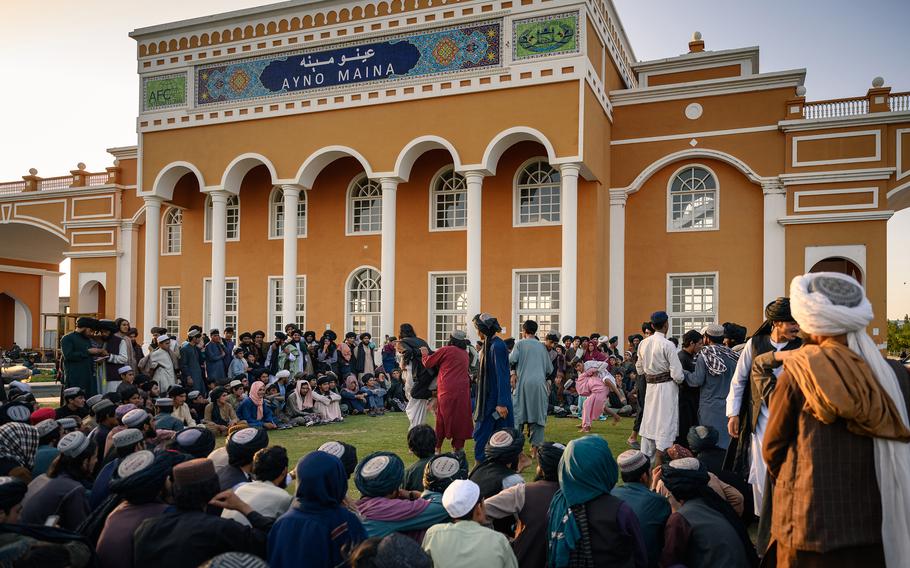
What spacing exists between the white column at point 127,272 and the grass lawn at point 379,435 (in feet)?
52.6

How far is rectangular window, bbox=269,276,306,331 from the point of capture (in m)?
23.2

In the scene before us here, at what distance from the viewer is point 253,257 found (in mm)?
23719

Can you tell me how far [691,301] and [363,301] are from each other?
33.1 ft

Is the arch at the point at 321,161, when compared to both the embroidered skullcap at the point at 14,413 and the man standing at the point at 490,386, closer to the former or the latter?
the man standing at the point at 490,386

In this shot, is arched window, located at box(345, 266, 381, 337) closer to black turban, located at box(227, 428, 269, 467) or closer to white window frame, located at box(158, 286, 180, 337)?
white window frame, located at box(158, 286, 180, 337)

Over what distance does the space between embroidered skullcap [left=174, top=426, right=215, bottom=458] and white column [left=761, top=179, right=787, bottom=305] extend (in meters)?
16.5

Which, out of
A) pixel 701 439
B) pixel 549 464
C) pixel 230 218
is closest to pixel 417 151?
pixel 230 218

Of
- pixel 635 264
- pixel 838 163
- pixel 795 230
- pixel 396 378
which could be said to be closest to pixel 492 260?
pixel 635 264

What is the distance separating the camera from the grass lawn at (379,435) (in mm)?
9977

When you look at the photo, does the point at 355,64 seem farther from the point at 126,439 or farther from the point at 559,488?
the point at 559,488

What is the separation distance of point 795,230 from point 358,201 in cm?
1308

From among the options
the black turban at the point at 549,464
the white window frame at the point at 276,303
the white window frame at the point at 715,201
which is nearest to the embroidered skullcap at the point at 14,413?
the black turban at the point at 549,464

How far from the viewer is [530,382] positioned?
29.0 feet

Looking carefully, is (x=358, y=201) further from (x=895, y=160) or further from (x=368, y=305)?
(x=895, y=160)
